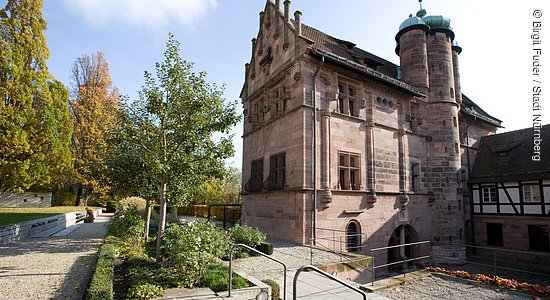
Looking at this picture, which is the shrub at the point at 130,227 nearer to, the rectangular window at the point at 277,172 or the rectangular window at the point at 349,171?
the rectangular window at the point at 277,172

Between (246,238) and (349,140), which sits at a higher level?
(349,140)

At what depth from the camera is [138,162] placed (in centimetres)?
1227

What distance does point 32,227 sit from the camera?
16.6 meters

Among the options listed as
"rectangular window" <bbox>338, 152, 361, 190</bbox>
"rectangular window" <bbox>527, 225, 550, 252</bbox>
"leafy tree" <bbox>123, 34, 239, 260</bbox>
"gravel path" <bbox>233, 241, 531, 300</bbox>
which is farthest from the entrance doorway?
"leafy tree" <bbox>123, 34, 239, 260</bbox>

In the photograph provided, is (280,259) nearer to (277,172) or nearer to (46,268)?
(277,172)

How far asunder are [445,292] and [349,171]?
6.89 meters

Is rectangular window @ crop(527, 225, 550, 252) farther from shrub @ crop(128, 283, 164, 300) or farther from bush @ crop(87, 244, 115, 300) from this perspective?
bush @ crop(87, 244, 115, 300)

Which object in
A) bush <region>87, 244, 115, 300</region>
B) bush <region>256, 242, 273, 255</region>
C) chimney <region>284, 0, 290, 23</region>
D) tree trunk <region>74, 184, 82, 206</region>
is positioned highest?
chimney <region>284, 0, 290, 23</region>

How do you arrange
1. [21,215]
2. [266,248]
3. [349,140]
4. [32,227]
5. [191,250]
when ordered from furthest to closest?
[21,215]
[32,227]
[349,140]
[266,248]
[191,250]

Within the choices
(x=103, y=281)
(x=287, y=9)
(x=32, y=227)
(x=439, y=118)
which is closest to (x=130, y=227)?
(x=103, y=281)

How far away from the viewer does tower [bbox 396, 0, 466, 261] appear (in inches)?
795

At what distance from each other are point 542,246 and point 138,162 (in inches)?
986

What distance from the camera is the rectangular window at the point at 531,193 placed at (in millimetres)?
19820

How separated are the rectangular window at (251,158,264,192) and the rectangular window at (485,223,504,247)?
18301 millimetres
